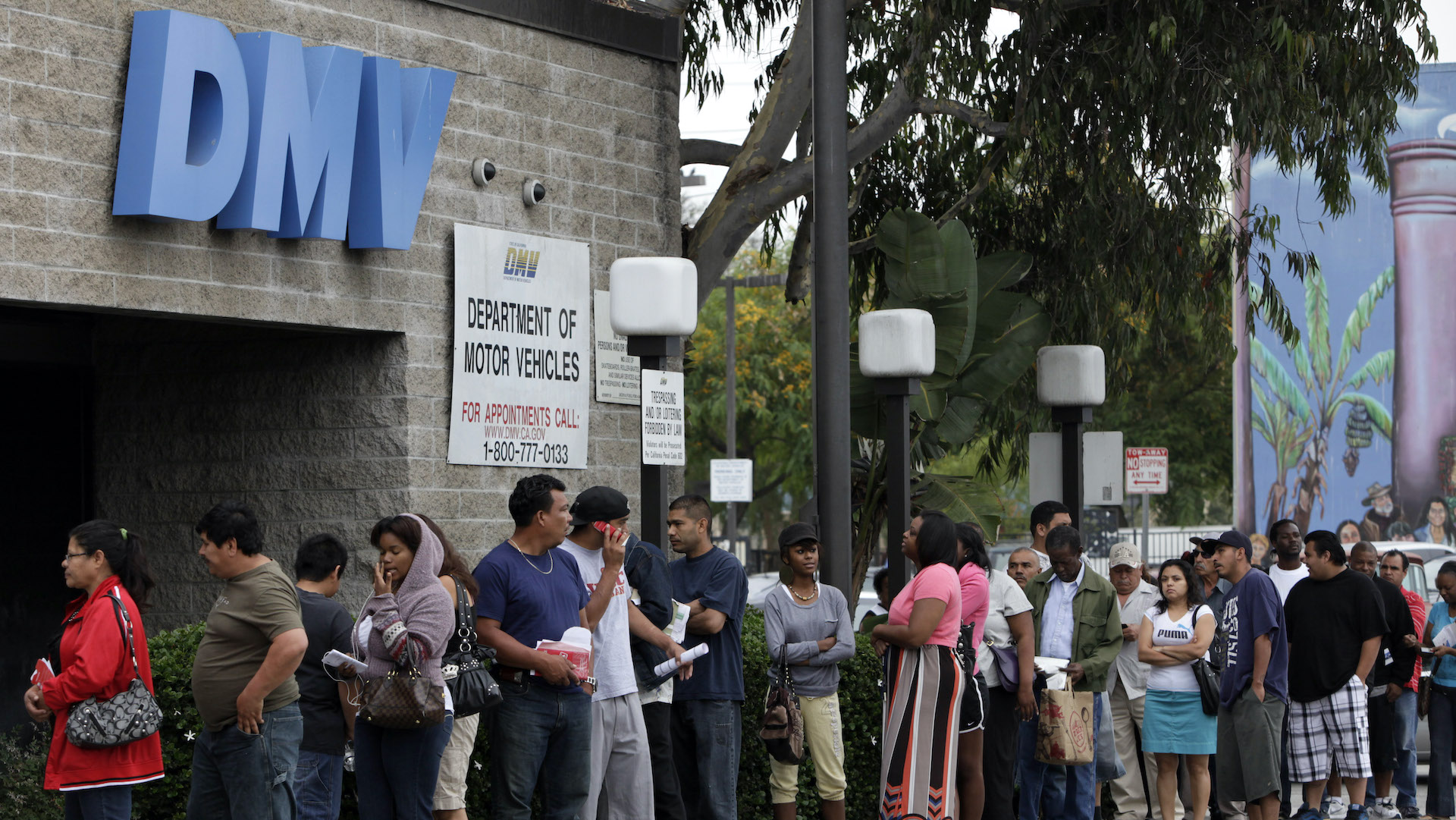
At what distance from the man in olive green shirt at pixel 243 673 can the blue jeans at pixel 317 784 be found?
57 centimetres

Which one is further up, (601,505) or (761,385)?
(761,385)

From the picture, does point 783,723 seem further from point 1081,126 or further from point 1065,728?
point 1081,126

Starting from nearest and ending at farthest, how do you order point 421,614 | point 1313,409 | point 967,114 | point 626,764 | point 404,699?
point 404,699, point 421,614, point 626,764, point 967,114, point 1313,409

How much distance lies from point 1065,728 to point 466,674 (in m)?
4.31

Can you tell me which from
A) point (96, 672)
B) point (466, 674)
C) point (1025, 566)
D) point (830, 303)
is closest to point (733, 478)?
point (1025, 566)

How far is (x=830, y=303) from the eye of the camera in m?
10.2

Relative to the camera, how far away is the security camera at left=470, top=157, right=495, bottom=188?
1047 centimetres

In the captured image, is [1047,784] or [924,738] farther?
[1047,784]

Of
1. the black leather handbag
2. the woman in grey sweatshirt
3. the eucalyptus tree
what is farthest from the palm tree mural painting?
the black leather handbag

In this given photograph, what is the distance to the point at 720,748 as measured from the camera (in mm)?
8711

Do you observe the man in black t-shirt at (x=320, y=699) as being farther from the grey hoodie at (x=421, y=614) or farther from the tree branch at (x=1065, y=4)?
the tree branch at (x=1065, y=4)

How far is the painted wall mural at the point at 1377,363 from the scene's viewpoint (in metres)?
27.7

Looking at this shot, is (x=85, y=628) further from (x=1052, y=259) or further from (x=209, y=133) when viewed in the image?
(x=1052, y=259)

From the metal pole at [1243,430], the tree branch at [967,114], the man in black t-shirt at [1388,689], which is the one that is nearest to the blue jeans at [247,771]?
the tree branch at [967,114]
